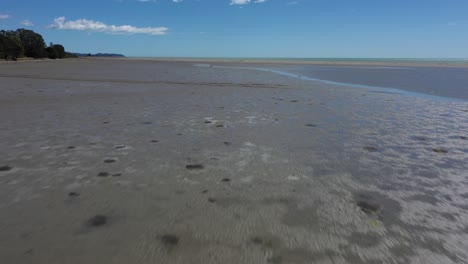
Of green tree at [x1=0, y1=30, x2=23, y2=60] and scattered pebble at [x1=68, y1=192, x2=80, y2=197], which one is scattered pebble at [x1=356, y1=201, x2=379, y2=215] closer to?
scattered pebble at [x1=68, y1=192, x2=80, y2=197]

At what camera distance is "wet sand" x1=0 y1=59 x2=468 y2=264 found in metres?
2.42

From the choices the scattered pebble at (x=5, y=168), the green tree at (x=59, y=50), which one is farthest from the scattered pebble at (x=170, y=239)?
the green tree at (x=59, y=50)

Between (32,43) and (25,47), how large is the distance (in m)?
4.02

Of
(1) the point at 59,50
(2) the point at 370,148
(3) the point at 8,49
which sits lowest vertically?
(1) the point at 59,50

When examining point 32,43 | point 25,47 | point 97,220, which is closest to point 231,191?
point 97,220

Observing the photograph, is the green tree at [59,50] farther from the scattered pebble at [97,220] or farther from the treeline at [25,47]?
the scattered pebble at [97,220]

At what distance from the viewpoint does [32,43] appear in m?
89.4

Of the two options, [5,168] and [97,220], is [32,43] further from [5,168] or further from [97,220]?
[97,220]

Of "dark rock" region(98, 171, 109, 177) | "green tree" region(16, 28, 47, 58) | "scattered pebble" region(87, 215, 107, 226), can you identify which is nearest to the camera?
"scattered pebble" region(87, 215, 107, 226)

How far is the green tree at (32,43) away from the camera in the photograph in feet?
271

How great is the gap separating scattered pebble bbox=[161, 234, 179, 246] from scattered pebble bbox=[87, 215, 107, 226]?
0.61m

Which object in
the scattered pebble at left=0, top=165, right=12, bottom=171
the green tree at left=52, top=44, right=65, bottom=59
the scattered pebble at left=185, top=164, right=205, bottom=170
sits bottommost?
the green tree at left=52, top=44, right=65, bottom=59

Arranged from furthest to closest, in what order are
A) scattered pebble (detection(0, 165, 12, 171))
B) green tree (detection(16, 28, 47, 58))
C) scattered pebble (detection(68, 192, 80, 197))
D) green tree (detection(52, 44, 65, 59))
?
green tree (detection(52, 44, 65, 59)) → green tree (detection(16, 28, 47, 58)) → scattered pebble (detection(0, 165, 12, 171)) → scattered pebble (detection(68, 192, 80, 197))

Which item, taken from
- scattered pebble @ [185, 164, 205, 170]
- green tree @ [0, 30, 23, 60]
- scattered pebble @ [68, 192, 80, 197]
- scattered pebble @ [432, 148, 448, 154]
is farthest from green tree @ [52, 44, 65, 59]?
scattered pebble @ [432, 148, 448, 154]
